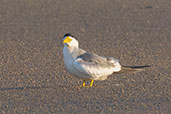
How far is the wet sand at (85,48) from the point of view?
713cm

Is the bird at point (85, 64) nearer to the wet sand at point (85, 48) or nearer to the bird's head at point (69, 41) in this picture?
the bird's head at point (69, 41)

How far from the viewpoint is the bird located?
7547mm

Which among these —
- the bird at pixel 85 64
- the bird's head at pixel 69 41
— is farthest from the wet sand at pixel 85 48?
the bird's head at pixel 69 41

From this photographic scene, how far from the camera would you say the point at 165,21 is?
15188 millimetres

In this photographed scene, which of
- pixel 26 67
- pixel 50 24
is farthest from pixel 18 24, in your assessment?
pixel 26 67

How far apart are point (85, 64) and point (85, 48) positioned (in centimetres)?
427

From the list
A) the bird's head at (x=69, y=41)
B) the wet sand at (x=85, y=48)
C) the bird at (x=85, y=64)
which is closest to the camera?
the wet sand at (x=85, y=48)

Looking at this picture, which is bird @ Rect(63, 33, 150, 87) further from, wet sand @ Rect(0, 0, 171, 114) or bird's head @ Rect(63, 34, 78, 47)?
wet sand @ Rect(0, 0, 171, 114)

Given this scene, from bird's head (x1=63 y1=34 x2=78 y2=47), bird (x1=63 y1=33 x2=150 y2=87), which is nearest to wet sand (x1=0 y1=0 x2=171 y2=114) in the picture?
bird (x1=63 y1=33 x2=150 y2=87)

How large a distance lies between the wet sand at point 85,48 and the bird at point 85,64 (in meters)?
0.30

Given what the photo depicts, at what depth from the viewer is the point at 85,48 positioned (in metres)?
11.8

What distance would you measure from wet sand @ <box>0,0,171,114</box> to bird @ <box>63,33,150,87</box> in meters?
0.30

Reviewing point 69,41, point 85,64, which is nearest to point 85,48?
point 69,41

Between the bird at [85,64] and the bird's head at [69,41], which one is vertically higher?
the bird's head at [69,41]
